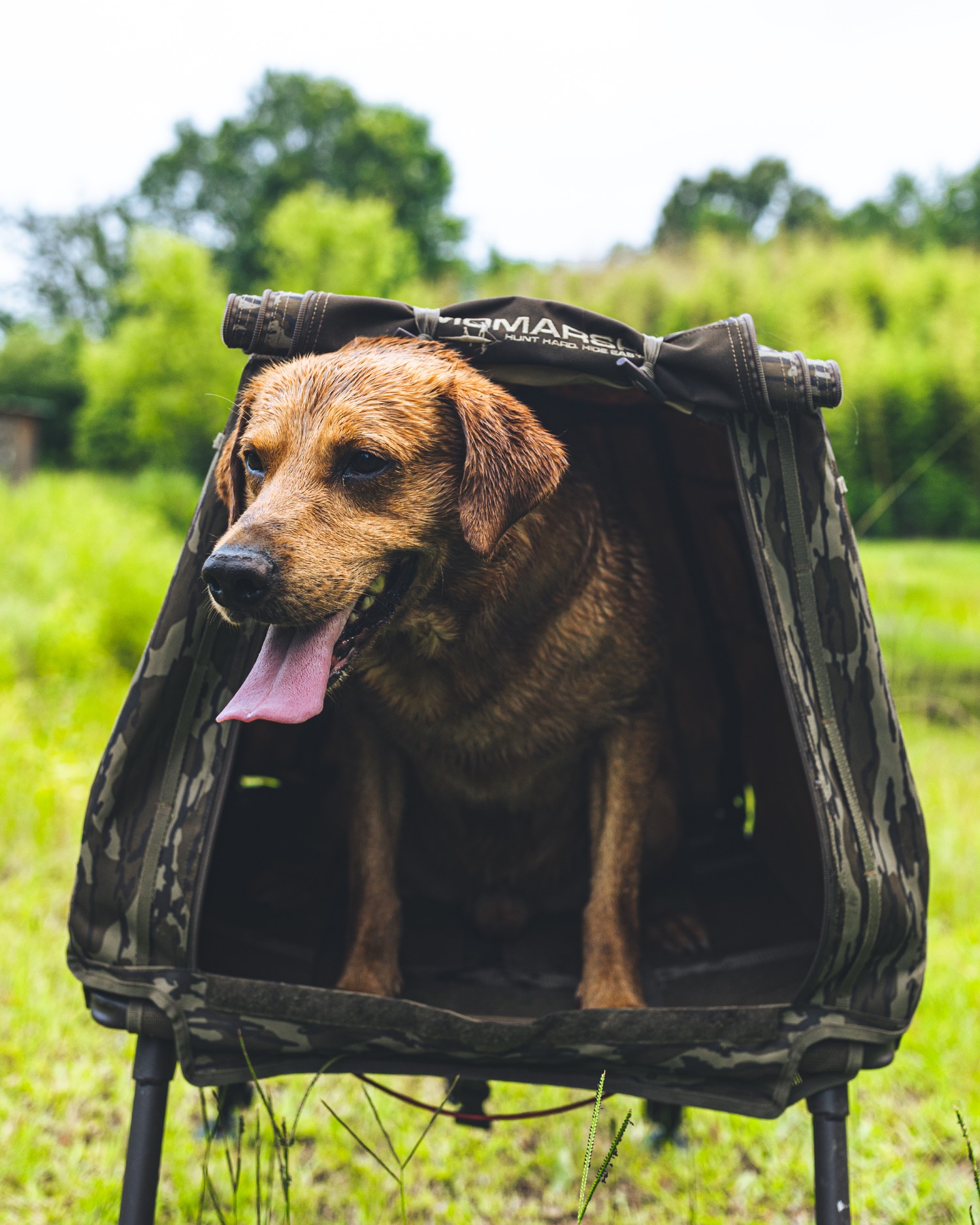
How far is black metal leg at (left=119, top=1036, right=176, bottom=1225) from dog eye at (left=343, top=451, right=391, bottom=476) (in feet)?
3.89

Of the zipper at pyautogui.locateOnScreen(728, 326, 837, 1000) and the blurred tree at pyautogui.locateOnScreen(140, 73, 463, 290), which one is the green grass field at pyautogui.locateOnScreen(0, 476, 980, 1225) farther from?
the blurred tree at pyautogui.locateOnScreen(140, 73, 463, 290)

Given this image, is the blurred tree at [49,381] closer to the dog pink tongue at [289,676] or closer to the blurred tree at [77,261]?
the blurred tree at [77,261]

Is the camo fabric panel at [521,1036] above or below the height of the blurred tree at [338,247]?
below

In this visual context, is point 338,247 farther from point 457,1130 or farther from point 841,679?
point 841,679

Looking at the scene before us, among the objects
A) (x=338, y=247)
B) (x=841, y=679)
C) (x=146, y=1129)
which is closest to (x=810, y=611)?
(x=841, y=679)

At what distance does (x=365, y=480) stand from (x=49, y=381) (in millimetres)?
29821

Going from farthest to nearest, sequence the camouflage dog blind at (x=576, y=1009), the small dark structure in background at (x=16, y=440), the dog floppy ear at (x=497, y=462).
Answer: the small dark structure in background at (x=16, y=440) < the dog floppy ear at (x=497, y=462) < the camouflage dog blind at (x=576, y=1009)

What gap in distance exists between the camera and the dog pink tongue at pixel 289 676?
163cm

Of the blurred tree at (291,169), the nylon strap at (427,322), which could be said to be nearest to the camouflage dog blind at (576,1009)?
the nylon strap at (427,322)

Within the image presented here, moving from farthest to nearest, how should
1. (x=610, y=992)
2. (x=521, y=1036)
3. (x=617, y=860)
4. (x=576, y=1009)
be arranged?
1. (x=617, y=860)
2. (x=610, y=992)
3. (x=576, y=1009)
4. (x=521, y=1036)

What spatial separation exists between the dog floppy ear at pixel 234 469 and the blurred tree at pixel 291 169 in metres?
27.0

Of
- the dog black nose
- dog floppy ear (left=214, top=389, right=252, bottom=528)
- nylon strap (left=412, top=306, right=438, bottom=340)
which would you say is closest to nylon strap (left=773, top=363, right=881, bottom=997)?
nylon strap (left=412, top=306, right=438, bottom=340)

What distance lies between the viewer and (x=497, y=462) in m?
1.83

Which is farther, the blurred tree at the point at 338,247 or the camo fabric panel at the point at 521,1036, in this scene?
the blurred tree at the point at 338,247
